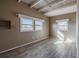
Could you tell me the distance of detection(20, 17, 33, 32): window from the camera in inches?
212

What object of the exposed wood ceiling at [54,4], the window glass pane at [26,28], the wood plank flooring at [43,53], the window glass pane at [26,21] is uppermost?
the exposed wood ceiling at [54,4]

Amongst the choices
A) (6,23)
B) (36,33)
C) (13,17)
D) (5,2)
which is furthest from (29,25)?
(5,2)

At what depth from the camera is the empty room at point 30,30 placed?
395cm

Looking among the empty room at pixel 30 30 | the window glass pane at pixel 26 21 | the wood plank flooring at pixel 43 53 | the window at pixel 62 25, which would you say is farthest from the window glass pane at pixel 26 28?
the window at pixel 62 25

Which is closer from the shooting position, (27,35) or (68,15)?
(27,35)

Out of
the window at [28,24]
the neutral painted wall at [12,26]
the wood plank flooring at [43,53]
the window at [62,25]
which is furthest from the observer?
the window at [62,25]

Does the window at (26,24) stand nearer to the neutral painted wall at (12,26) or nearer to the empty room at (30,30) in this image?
the empty room at (30,30)

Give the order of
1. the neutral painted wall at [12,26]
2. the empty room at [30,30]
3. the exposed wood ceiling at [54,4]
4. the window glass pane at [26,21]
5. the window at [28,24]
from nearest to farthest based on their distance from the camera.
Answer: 1. the empty room at [30,30]
2. the neutral painted wall at [12,26]
3. the exposed wood ceiling at [54,4]
4. the window at [28,24]
5. the window glass pane at [26,21]

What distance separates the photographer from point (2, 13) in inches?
158

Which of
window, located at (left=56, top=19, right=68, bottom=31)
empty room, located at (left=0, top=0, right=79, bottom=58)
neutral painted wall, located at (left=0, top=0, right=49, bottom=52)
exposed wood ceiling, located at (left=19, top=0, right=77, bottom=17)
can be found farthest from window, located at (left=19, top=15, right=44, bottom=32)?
window, located at (left=56, top=19, right=68, bottom=31)

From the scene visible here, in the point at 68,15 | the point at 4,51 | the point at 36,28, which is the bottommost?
the point at 4,51

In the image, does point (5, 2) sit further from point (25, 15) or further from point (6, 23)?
point (25, 15)

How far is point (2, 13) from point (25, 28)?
203cm

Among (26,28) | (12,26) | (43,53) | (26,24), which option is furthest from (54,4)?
(43,53)
